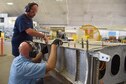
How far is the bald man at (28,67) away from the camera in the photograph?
5.95 feet

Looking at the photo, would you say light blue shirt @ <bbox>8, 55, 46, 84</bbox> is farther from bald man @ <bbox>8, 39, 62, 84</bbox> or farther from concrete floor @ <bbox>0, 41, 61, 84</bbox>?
concrete floor @ <bbox>0, 41, 61, 84</bbox>

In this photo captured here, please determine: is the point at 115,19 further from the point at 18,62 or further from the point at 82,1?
the point at 18,62

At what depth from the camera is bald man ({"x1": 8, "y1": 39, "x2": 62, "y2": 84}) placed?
71.4 inches

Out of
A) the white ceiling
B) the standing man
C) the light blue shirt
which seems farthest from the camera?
the white ceiling

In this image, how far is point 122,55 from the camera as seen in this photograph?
74.9 inches

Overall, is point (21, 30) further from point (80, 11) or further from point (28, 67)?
point (80, 11)

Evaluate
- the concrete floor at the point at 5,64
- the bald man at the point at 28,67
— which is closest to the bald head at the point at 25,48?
the bald man at the point at 28,67

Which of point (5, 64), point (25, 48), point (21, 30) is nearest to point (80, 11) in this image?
point (5, 64)

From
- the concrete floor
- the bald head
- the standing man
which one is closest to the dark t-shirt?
the standing man

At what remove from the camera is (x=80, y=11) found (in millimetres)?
7738

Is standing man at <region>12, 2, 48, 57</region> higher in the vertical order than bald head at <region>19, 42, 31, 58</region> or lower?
higher

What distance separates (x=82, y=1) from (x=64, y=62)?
5.39 metres

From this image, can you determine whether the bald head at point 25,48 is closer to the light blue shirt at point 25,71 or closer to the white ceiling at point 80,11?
the light blue shirt at point 25,71

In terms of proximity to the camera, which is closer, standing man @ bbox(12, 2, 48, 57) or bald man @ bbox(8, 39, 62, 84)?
bald man @ bbox(8, 39, 62, 84)
